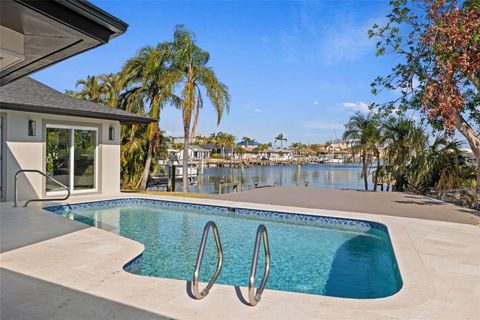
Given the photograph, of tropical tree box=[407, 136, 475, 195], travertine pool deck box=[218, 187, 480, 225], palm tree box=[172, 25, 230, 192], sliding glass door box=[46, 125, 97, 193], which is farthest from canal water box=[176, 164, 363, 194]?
sliding glass door box=[46, 125, 97, 193]

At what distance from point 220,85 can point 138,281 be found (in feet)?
42.8

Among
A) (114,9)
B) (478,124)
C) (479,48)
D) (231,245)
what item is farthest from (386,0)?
(231,245)

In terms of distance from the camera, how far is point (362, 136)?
22234 mm

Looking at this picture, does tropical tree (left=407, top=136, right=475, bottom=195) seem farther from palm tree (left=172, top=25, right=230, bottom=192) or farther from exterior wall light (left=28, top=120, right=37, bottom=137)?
exterior wall light (left=28, top=120, right=37, bottom=137)

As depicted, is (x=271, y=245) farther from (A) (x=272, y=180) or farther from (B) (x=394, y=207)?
(A) (x=272, y=180)

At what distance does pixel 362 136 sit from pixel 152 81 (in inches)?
522

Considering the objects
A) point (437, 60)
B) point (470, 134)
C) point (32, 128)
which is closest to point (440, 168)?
point (470, 134)

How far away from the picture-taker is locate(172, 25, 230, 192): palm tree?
1614 cm

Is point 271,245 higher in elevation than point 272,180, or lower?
higher

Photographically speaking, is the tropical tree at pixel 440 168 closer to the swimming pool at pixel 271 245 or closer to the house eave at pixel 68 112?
the swimming pool at pixel 271 245

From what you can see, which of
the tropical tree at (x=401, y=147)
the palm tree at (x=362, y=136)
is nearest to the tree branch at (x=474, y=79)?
the tropical tree at (x=401, y=147)

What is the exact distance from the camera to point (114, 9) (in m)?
11.9

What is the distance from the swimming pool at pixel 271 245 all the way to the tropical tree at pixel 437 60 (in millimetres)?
Answer: 5236

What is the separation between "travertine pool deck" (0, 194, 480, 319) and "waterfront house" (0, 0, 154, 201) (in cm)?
269
